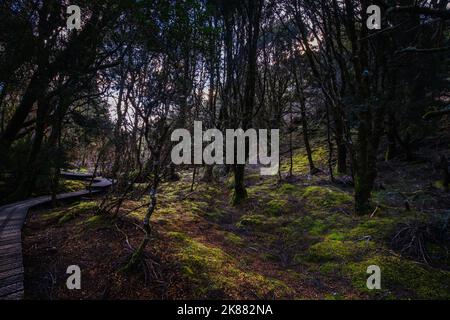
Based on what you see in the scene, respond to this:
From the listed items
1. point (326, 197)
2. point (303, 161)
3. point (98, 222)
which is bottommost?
point (98, 222)

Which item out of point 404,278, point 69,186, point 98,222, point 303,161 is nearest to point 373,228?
point 404,278

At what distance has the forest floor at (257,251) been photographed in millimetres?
4922

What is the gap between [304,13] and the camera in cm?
1223

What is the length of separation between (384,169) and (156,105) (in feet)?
40.3

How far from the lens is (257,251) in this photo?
23.9 ft

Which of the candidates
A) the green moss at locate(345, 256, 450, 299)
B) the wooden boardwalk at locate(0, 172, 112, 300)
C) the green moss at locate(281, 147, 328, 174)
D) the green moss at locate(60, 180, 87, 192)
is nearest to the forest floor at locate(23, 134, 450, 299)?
the green moss at locate(345, 256, 450, 299)

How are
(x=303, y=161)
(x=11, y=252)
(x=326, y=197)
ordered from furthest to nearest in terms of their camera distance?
1. (x=303, y=161)
2. (x=326, y=197)
3. (x=11, y=252)

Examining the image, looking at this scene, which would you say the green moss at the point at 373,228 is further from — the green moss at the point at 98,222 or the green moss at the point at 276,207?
the green moss at the point at 98,222

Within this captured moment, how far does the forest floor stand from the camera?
16.1 ft

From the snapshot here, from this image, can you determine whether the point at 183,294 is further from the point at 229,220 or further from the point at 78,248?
the point at 229,220

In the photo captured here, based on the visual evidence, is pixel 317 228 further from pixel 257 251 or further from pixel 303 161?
pixel 303 161

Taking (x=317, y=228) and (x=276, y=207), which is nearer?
(x=317, y=228)
